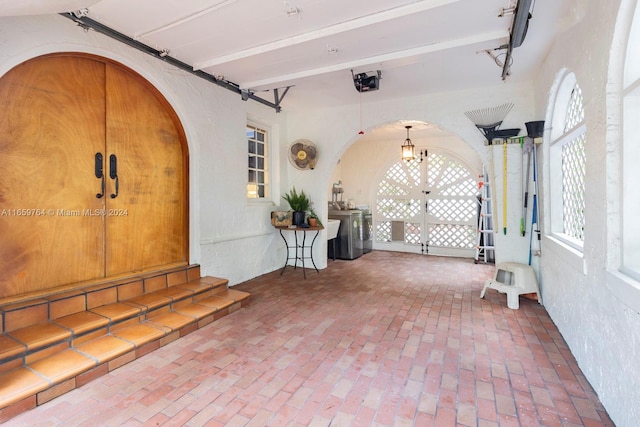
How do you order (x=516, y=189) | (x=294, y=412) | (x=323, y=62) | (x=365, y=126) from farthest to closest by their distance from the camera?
(x=365, y=126) → (x=516, y=189) → (x=323, y=62) → (x=294, y=412)

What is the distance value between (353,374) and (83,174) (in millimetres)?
2727

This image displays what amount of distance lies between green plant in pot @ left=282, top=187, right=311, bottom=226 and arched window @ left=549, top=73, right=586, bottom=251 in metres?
3.15

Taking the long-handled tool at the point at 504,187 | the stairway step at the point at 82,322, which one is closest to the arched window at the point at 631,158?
the long-handled tool at the point at 504,187

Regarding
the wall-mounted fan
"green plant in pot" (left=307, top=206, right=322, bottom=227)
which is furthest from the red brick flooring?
the wall-mounted fan

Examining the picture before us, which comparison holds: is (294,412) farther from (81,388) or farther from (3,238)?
(3,238)

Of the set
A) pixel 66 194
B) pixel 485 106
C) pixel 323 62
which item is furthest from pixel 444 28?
pixel 66 194

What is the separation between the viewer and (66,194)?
2.46 metres

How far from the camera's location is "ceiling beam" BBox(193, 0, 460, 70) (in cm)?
224

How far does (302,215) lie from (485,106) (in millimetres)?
2940

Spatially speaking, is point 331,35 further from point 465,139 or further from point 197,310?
point 197,310

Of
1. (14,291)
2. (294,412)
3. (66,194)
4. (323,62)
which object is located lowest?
(294,412)

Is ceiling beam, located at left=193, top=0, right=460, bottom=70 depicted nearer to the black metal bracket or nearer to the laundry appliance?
the black metal bracket

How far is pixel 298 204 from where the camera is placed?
482cm

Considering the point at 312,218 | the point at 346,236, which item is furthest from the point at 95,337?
the point at 346,236
